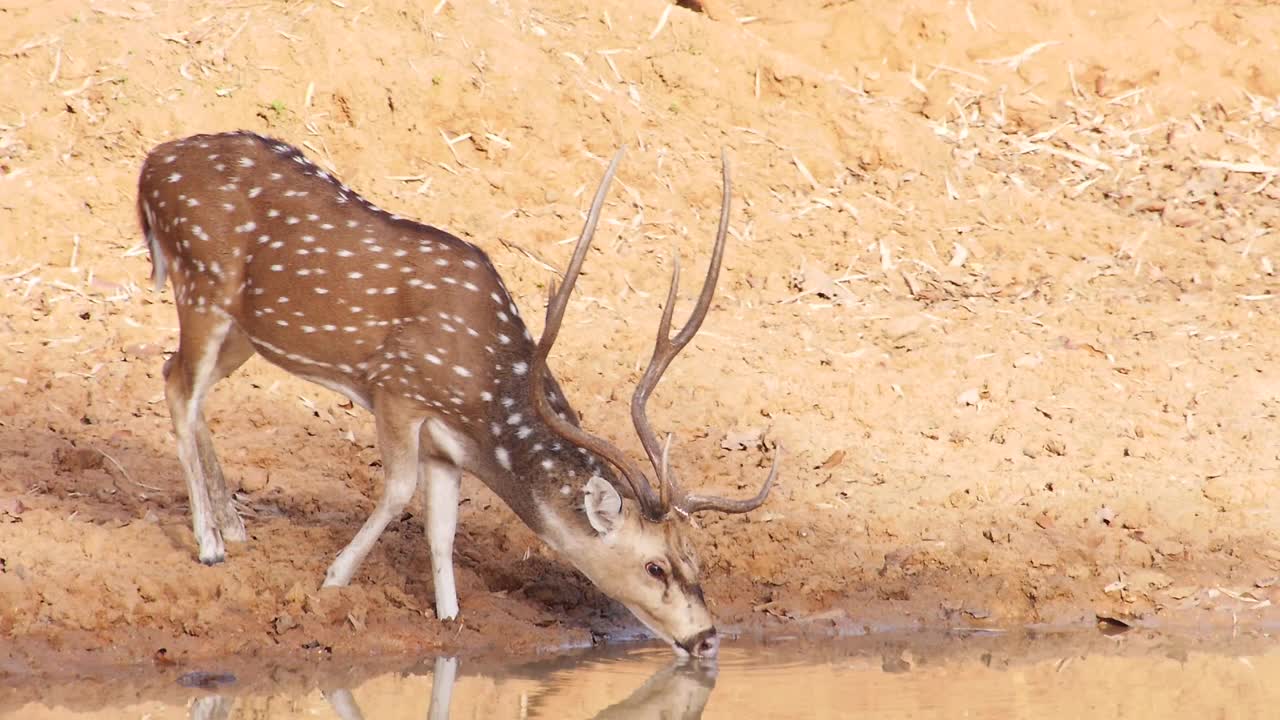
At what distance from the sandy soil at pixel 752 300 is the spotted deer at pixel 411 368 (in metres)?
0.54

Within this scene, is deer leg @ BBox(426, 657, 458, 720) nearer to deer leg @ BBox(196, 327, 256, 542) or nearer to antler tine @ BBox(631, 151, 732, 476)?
antler tine @ BBox(631, 151, 732, 476)

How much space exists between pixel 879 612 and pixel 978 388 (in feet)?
8.07

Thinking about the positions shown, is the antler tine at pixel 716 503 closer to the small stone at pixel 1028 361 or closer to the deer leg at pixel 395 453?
the deer leg at pixel 395 453

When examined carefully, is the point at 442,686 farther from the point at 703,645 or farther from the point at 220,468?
the point at 220,468

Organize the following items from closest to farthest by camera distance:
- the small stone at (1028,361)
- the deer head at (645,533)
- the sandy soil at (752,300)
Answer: the deer head at (645,533) < the sandy soil at (752,300) < the small stone at (1028,361)

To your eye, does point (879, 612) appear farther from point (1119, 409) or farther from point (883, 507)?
point (1119, 409)

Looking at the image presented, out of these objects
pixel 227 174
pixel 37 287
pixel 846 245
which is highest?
pixel 227 174

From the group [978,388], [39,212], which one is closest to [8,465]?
[39,212]


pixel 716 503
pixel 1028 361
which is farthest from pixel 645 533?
pixel 1028 361

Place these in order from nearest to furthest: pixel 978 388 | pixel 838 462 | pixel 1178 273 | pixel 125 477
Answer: pixel 125 477 < pixel 838 462 < pixel 978 388 < pixel 1178 273

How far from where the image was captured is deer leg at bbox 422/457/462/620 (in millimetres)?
8086

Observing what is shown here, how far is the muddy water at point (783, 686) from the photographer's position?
6777mm

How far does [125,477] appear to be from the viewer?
29.8 ft

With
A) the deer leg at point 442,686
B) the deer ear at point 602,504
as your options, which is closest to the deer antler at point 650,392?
the deer ear at point 602,504
